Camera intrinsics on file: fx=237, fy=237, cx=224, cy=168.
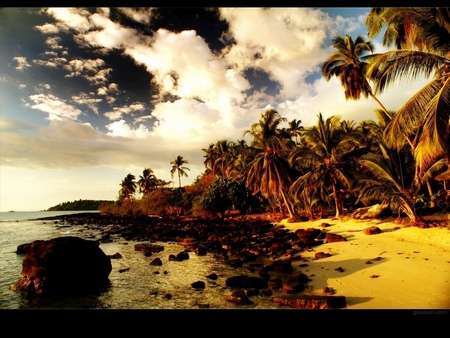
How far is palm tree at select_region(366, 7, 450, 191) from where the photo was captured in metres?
6.90

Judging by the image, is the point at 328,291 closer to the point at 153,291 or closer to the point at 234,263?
the point at 234,263

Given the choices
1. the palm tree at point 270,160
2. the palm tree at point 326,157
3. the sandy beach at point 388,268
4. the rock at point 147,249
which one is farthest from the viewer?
the palm tree at point 270,160

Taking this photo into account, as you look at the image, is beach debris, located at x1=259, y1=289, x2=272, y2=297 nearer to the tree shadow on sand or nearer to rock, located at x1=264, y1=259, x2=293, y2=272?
the tree shadow on sand

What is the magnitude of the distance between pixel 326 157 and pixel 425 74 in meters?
11.0

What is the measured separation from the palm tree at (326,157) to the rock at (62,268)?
15.4 m

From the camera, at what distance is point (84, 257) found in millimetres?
8617

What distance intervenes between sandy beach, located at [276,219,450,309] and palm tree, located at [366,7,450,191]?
122 inches

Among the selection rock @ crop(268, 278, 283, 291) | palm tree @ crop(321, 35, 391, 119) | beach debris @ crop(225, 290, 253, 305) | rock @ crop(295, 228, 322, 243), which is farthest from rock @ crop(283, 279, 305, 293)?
palm tree @ crop(321, 35, 391, 119)

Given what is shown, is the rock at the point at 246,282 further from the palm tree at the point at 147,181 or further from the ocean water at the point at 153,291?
the palm tree at the point at 147,181

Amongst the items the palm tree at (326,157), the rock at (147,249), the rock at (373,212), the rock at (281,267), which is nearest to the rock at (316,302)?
the rock at (281,267)

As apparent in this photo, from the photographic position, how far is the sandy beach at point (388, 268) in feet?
18.3
